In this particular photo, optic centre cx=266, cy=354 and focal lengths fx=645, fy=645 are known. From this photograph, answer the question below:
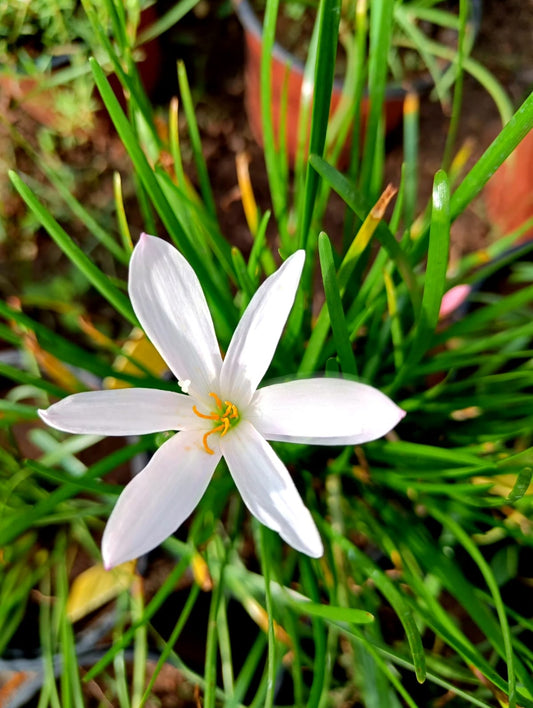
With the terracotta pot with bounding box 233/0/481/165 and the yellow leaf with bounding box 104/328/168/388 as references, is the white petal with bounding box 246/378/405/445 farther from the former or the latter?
the terracotta pot with bounding box 233/0/481/165

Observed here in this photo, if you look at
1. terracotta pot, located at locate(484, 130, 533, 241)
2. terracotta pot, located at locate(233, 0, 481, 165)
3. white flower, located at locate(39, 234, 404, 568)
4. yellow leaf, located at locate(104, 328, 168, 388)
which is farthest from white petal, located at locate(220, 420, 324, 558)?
terracotta pot, located at locate(484, 130, 533, 241)

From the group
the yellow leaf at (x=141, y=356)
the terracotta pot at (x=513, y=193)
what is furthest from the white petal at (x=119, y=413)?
the terracotta pot at (x=513, y=193)

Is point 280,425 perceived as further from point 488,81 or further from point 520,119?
point 488,81

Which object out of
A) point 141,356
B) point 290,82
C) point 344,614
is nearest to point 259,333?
point 344,614

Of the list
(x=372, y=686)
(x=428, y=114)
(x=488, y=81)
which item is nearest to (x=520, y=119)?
(x=372, y=686)

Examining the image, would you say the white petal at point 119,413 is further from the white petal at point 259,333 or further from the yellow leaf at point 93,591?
the yellow leaf at point 93,591
